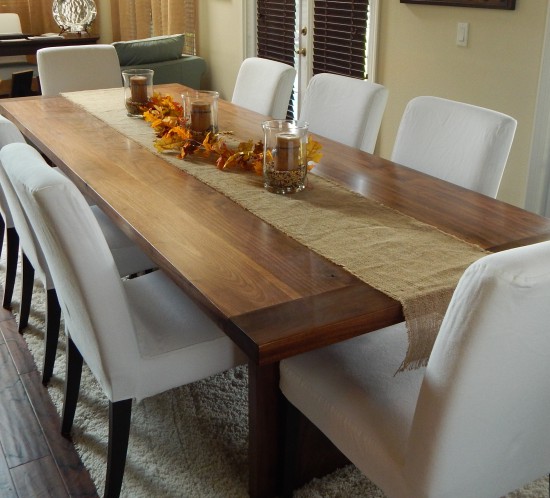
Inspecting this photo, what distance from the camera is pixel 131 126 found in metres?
2.80

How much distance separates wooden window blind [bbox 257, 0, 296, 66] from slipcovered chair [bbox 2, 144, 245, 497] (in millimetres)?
3489

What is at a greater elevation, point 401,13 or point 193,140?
point 401,13

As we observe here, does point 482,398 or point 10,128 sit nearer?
point 482,398

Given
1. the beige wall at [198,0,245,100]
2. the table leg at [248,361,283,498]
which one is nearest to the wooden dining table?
the table leg at [248,361,283,498]

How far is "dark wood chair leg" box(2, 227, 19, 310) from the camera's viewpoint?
2.80 metres

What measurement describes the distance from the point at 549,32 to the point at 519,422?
232cm

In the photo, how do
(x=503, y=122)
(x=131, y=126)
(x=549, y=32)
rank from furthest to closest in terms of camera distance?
(x=549, y=32)
(x=131, y=126)
(x=503, y=122)

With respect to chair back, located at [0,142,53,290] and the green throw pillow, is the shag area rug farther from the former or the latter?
the green throw pillow

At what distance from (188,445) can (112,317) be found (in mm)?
628

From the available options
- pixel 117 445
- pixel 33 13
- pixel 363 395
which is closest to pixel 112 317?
pixel 117 445

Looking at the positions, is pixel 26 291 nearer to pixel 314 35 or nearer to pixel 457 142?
pixel 457 142

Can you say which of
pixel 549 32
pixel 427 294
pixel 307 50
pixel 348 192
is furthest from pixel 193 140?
pixel 307 50

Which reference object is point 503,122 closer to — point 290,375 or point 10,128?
point 290,375

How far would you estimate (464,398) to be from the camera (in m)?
1.19
